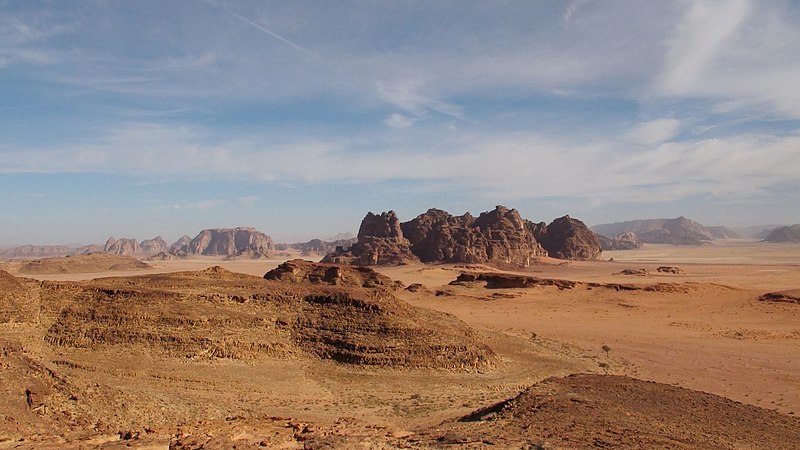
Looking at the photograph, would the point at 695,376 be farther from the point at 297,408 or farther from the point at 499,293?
the point at 499,293

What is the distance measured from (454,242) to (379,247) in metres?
15.4

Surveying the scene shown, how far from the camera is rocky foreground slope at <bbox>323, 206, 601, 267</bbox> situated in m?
107

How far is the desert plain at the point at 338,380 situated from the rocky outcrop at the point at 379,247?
6745cm

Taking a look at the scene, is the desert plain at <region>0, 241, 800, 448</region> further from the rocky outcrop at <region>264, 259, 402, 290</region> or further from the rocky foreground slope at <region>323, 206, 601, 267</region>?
the rocky foreground slope at <region>323, 206, 601, 267</region>

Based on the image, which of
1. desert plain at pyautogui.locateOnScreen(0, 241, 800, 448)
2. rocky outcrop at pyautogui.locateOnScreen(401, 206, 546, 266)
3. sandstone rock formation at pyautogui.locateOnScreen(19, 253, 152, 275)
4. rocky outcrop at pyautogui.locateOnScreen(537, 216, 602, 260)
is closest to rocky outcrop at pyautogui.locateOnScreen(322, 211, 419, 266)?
rocky outcrop at pyautogui.locateOnScreen(401, 206, 546, 266)

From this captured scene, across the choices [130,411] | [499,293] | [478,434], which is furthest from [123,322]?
[499,293]

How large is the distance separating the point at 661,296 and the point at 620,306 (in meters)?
7.80

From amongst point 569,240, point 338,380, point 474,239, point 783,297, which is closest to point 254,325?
point 338,380

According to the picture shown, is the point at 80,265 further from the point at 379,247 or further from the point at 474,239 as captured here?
the point at 474,239

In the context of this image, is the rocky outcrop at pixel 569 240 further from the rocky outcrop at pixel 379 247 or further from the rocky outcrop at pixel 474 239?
the rocky outcrop at pixel 379 247

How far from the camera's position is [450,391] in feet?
69.9

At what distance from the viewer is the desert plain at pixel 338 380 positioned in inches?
513

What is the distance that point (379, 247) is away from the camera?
10806 cm

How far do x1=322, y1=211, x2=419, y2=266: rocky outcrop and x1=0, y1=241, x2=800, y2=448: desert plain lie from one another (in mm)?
67454
